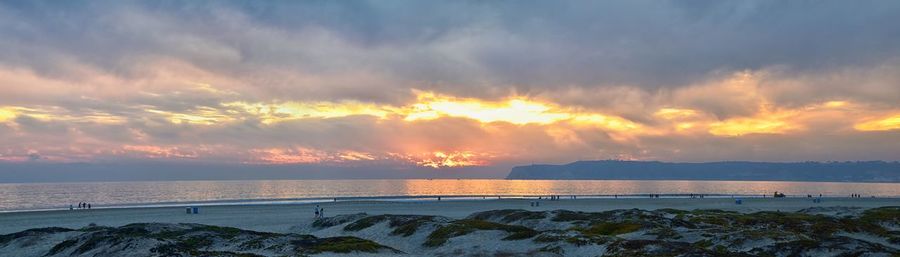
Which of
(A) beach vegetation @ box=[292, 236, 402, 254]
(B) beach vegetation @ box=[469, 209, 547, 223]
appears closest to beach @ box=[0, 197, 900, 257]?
(A) beach vegetation @ box=[292, 236, 402, 254]

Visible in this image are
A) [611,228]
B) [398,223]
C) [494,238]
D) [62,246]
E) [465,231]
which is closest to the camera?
[62,246]

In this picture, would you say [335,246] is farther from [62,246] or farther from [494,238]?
[62,246]

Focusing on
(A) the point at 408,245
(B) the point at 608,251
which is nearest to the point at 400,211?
(A) the point at 408,245

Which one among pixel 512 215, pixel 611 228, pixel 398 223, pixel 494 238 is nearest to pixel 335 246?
pixel 494 238

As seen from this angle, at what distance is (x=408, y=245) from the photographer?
152 feet

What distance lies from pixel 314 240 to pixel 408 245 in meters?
8.11

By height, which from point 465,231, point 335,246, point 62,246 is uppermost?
point 465,231

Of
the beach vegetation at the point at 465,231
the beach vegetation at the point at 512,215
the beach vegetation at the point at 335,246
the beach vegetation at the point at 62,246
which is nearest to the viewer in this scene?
the beach vegetation at the point at 335,246

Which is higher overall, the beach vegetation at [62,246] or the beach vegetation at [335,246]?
the beach vegetation at [335,246]

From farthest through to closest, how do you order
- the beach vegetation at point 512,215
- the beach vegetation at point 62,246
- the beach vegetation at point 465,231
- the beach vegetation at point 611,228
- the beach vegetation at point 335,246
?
the beach vegetation at point 512,215
the beach vegetation at point 611,228
the beach vegetation at point 465,231
the beach vegetation at point 62,246
the beach vegetation at point 335,246

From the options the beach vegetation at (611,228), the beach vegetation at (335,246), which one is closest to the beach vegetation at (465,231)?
the beach vegetation at (335,246)

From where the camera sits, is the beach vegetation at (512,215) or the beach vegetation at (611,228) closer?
the beach vegetation at (611,228)

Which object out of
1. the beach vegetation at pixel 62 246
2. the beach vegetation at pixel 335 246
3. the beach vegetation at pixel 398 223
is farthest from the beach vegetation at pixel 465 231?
the beach vegetation at pixel 62 246

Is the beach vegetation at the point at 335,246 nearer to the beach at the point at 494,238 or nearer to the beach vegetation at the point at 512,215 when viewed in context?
the beach at the point at 494,238
